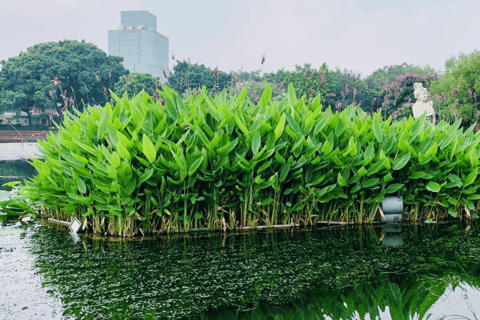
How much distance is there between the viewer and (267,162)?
2.80m

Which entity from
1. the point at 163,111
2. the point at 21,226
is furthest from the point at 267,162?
the point at 21,226

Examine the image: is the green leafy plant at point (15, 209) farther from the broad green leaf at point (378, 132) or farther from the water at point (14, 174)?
the broad green leaf at point (378, 132)

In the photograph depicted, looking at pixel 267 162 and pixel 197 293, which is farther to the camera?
pixel 267 162

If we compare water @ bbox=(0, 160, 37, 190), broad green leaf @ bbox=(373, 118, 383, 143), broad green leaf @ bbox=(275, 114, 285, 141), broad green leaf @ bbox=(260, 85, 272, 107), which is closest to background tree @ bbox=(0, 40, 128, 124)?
water @ bbox=(0, 160, 37, 190)

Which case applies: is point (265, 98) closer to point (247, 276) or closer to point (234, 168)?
point (234, 168)

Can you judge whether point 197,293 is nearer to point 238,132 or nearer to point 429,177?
point 238,132

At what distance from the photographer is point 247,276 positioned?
1.99m

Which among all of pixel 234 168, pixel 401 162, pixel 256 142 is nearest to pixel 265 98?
pixel 256 142

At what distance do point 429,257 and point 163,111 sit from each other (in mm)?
1881

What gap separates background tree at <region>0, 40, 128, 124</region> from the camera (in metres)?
39.7

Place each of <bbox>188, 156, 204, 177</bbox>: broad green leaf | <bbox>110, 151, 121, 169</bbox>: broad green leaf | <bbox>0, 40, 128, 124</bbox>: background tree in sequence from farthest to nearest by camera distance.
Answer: <bbox>0, 40, 128, 124</bbox>: background tree → <bbox>188, 156, 204, 177</bbox>: broad green leaf → <bbox>110, 151, 121, 169</bbox>: broad green leaf

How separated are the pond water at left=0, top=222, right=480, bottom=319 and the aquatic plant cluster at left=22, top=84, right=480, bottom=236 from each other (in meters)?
0.21

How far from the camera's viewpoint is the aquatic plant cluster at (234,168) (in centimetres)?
270

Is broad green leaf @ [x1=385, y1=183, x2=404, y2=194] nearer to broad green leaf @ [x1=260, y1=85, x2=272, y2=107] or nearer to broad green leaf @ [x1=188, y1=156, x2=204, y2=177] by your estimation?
broad green leaf @ [x1=260, y1=85, x2=272, y2=107]
